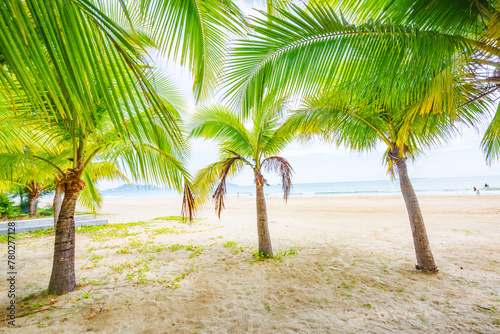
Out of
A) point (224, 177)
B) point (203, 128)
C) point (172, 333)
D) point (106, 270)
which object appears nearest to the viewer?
point (172, 333)

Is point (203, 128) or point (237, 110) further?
point (203, 128)

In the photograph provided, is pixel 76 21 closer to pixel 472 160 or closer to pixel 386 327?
pixel 386 327

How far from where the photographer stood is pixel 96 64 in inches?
30.8

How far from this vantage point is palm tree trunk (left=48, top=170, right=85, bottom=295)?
11.3ft

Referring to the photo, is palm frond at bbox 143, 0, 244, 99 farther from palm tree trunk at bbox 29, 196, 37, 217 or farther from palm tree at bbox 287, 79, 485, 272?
palm tree trunk at bbox 29, 196, 37, 217

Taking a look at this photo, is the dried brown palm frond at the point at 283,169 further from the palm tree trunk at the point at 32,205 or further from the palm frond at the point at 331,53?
the palm tree trunk at the point at 32,205

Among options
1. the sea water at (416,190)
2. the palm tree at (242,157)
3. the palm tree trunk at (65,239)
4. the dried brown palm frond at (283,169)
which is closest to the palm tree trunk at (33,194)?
the sea water at (416,190)

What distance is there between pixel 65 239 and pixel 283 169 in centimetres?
457

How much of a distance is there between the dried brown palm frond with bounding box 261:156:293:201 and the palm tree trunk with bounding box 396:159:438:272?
2.39m

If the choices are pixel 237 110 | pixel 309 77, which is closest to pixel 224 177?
pixel 237 110

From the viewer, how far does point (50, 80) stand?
0.71 m

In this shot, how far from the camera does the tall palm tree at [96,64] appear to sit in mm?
641

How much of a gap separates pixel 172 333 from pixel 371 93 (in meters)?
3.85

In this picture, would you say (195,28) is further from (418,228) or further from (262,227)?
(418,228)
